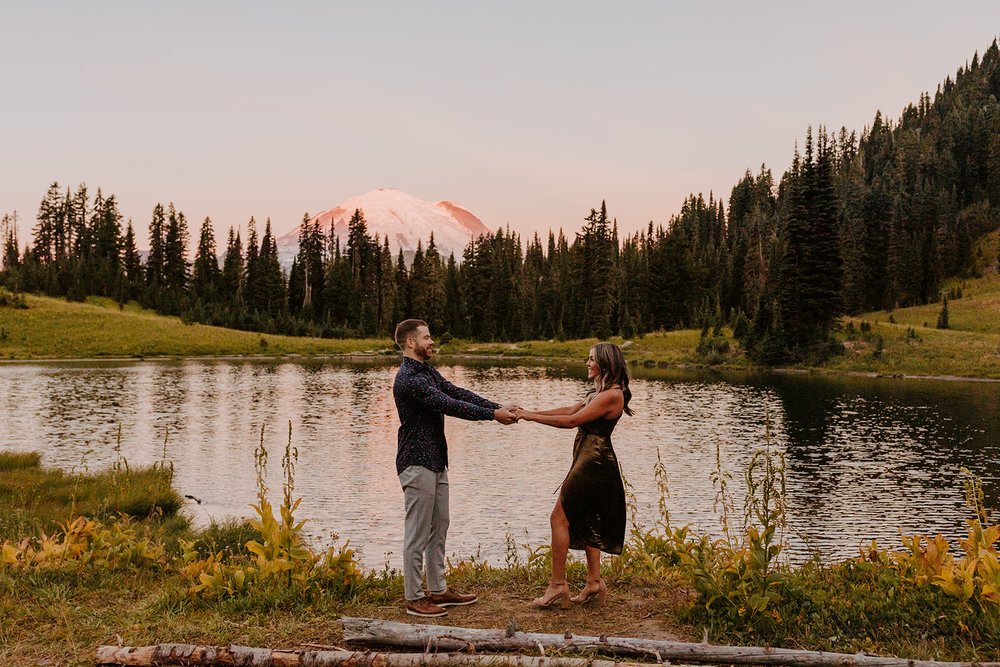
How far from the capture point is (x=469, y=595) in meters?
7.73

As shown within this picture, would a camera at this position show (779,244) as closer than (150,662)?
No

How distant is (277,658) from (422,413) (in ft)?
8.45

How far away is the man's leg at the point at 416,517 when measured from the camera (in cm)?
742

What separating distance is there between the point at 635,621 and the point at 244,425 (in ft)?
93.4

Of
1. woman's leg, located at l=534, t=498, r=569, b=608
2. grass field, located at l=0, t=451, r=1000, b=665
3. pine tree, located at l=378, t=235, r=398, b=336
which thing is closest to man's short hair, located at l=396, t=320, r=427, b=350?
woman's leg, located at l=534, t=498, r=569, b=608

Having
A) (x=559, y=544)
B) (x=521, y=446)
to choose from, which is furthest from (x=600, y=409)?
(x=521, y=446)

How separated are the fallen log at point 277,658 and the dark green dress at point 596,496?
1.74 metres

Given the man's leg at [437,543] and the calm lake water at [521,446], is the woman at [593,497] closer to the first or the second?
the man's leg at [437,543]

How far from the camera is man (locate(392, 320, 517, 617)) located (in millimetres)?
7402

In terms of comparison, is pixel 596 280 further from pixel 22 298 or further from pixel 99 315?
pixel 22 298

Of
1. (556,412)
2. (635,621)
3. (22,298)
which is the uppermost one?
(22,298)

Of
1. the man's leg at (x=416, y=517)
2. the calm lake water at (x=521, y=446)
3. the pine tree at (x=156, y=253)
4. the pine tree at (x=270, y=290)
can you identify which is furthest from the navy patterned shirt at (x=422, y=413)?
the pine tree at (x=156, y=253)

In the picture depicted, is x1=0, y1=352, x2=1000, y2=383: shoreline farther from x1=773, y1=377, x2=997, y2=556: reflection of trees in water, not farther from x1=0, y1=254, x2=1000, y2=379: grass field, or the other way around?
x1=773, y1=377, x2=997, y2=556: reflection of trees in water

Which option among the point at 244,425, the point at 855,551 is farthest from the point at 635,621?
the point at 244,425
